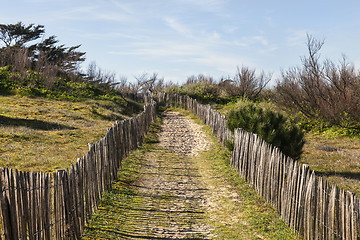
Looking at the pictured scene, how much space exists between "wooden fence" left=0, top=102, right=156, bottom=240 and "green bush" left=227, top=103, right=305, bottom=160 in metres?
5.28

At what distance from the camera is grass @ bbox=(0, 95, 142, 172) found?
34.0 feet

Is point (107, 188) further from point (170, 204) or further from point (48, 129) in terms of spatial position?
point (48, 129)

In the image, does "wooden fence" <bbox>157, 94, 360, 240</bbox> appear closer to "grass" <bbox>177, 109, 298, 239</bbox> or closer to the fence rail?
the fence rail

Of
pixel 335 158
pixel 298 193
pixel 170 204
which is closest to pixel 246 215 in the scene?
pixel 298 193

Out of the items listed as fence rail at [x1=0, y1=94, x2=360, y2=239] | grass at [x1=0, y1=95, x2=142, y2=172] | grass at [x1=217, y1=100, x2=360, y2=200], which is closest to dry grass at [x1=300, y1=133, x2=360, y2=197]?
grass at [x1=217, y1=100, x2=360, y2=200]

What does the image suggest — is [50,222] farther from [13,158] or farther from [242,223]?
[13,158]

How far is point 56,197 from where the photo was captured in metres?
5.08

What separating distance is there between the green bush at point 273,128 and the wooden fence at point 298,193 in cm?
Result: 133

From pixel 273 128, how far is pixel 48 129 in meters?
9.80

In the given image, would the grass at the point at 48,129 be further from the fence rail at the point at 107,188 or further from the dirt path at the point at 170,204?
the fence rail at the point at 107,188

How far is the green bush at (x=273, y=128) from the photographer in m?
11.5

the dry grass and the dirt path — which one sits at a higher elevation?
the dry grass

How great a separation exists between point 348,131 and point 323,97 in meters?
2.19

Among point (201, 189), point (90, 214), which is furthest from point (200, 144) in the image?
point (90, 214)
